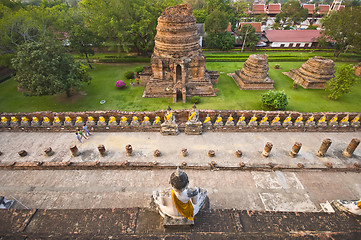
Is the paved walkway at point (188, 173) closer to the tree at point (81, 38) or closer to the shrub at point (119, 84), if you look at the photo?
the shrub at point (119, 84)

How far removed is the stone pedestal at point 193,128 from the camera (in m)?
14.0

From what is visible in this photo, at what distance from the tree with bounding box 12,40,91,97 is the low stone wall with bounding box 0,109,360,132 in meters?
3.30

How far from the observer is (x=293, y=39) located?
128ft

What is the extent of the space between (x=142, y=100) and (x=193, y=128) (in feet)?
30.4

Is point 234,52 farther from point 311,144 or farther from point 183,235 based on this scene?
point 183,235

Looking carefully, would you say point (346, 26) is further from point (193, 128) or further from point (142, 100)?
point (142, 100)

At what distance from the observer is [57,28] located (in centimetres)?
2614

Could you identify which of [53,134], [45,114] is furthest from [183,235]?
[45,114]

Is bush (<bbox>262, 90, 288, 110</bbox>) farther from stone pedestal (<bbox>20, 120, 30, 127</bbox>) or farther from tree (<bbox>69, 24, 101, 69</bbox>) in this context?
tree (<bbox>69, 24, 101, 69</bbox>)

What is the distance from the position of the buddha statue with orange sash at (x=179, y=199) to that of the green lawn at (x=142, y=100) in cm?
1474

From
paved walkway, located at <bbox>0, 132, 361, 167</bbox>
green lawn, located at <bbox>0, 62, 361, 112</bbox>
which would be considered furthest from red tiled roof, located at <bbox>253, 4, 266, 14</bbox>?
paved walkway, located at <bbox>0, 132, 361, 167</bbox>

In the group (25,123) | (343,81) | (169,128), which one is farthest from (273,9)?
(25,123)

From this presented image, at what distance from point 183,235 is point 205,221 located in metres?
1.08

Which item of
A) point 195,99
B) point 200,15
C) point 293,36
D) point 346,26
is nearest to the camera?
point 195,99
